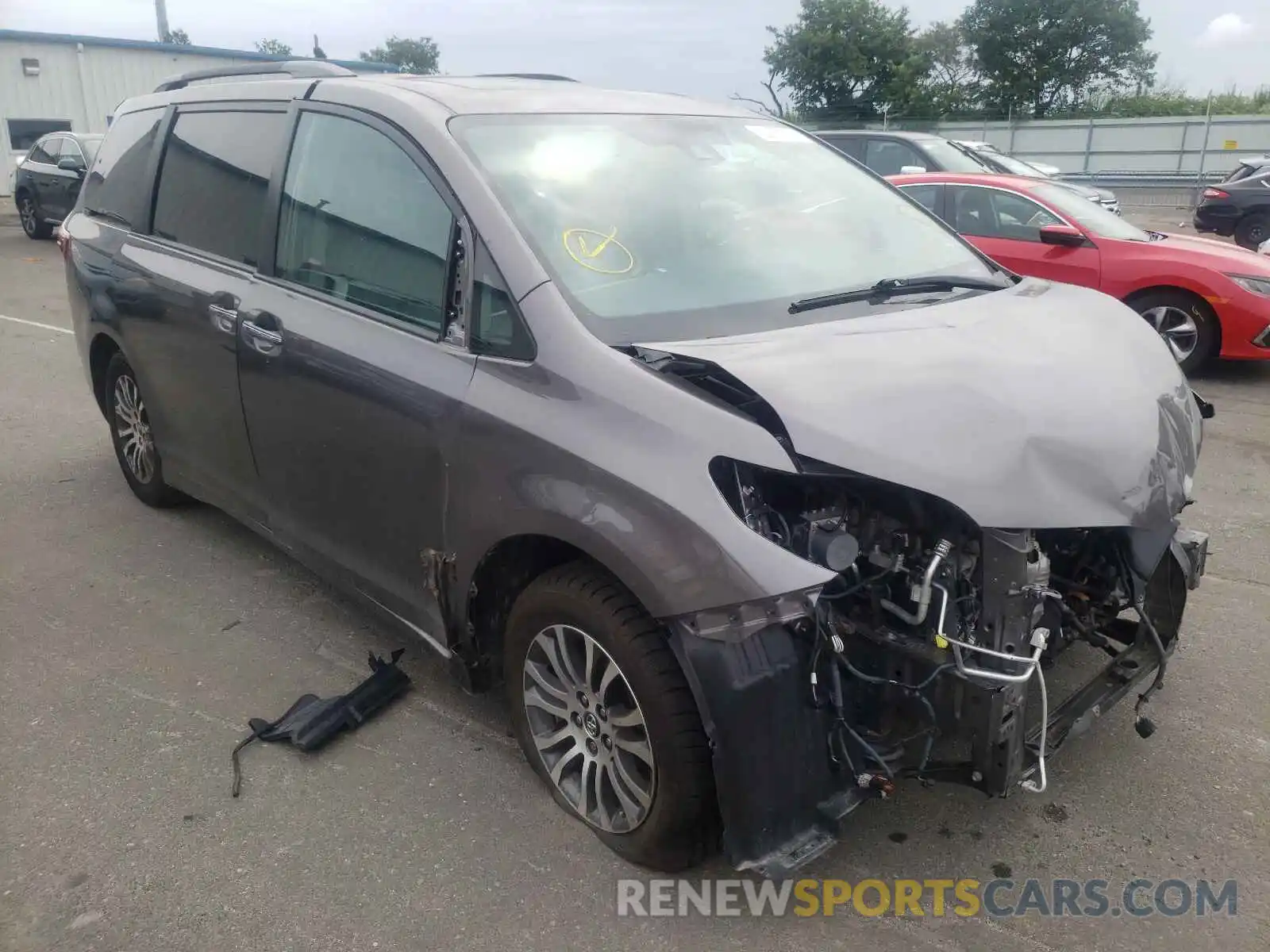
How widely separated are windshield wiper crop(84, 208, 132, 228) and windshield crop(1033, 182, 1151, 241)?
6.71 m

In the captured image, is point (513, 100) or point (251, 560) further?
point (251, 560)

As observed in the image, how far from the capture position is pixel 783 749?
2.27 meters

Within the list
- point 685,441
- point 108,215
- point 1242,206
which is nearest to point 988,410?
point 685,441

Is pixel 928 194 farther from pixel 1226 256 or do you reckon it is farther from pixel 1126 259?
pixel 1226 256

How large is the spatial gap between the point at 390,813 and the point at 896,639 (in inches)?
60.0

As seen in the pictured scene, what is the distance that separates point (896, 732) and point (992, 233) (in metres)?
6.87

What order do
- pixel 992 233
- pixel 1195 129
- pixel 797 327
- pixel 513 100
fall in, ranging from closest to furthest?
pixel 797 327
pixel 513 100
pixel 992 233
pixel 1195 129

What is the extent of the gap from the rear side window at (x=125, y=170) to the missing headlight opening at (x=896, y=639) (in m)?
3.56

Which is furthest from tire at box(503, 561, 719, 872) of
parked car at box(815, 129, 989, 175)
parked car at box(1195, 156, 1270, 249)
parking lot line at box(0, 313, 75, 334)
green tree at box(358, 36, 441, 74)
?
green tree at box(358, 36, 441, 74)

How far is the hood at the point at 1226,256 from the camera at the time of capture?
749 centimetres

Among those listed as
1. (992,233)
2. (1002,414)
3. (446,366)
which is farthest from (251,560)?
(992,233)

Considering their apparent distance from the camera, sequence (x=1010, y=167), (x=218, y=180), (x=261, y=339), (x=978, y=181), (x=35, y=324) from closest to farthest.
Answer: (x=261, y=339) → (x=218, y=180) → (x=978, y=181) → (x=35, y=324) → (x=1010, y=167)

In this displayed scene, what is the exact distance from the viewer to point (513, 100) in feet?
10.7

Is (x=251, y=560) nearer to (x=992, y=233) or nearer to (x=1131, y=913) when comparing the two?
(x=1131, y=913)
